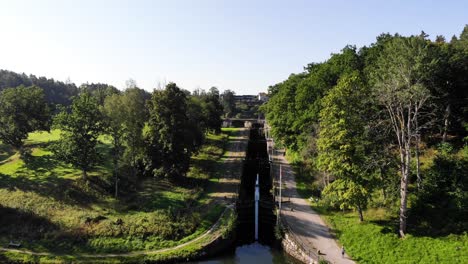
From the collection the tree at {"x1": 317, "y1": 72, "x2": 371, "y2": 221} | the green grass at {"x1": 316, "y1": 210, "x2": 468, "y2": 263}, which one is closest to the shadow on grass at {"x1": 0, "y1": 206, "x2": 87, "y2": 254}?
the tree at {"x1": 317, "y1": 72, "x2": 371, "y2": 221}

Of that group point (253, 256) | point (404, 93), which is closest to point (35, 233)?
point (253, 256)

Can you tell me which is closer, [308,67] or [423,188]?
[423,188]

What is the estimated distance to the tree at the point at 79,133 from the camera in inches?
1793

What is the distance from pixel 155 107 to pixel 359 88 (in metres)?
27.2

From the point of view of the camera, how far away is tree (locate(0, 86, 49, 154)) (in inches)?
2287

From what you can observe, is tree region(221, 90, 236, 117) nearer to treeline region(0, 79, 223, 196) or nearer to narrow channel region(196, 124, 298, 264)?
narrow channel region(196, 124, 298, 264)

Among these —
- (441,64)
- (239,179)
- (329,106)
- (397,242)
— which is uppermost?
(441,64)

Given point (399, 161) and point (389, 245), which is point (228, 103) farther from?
point (389, 245)

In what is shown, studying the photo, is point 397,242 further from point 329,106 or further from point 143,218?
point 143,218

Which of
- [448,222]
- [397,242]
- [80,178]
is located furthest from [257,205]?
[80,178]

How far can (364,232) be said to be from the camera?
114 feet

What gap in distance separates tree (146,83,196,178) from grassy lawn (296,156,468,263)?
22086 millimetres

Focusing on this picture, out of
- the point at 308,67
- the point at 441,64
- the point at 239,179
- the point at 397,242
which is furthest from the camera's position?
the point at 308,67

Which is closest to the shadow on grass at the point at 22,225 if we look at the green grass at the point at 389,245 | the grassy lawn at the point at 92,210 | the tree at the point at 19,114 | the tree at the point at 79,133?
the grassy lawn at the point at 92,210
